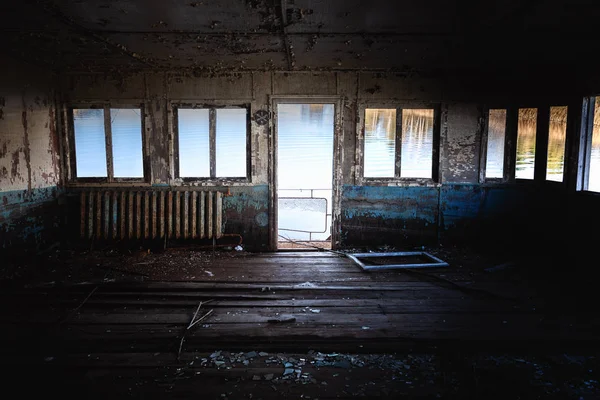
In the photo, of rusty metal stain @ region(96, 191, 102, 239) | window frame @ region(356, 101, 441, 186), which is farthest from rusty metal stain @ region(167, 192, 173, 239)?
window frame @ region(356, 101, 441, 186)

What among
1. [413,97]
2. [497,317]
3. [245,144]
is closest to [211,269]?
[245,144]

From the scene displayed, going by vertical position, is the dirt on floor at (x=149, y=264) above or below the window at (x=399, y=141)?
below

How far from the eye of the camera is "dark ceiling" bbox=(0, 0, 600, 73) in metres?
3.31

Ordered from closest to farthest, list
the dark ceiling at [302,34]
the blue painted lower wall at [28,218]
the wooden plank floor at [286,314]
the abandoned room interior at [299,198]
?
the abandoned room interior at [299,198] → the wooden plank floor at [286,314] → the dark ceiling at [302,34] → the blue painted lower wall at [28,218]

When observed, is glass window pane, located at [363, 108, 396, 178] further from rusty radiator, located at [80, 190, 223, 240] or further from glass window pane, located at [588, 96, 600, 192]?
glass window pane, located at [588, 96, 600, 192]

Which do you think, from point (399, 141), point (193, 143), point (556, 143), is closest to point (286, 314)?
point (193, 143)

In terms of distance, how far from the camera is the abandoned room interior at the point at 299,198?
288 cm

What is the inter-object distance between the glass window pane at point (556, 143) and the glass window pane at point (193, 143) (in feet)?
17.4

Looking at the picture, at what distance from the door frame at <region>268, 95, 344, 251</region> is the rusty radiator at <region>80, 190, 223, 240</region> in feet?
2.79

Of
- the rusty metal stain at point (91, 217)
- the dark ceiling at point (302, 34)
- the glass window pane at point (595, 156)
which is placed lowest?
the rusty metal stain at point (91, 217)

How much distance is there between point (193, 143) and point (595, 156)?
581 cm

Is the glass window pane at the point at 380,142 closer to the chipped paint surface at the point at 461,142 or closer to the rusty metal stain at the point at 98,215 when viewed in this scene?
the chipped paint surface at the point at 461,142

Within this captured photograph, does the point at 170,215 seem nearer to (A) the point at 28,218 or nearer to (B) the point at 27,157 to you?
(A) the point at 28,218

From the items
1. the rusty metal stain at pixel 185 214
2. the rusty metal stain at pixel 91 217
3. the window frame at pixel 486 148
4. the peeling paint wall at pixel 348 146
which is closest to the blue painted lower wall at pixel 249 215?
the peeling paint wall at pixel 348 146
